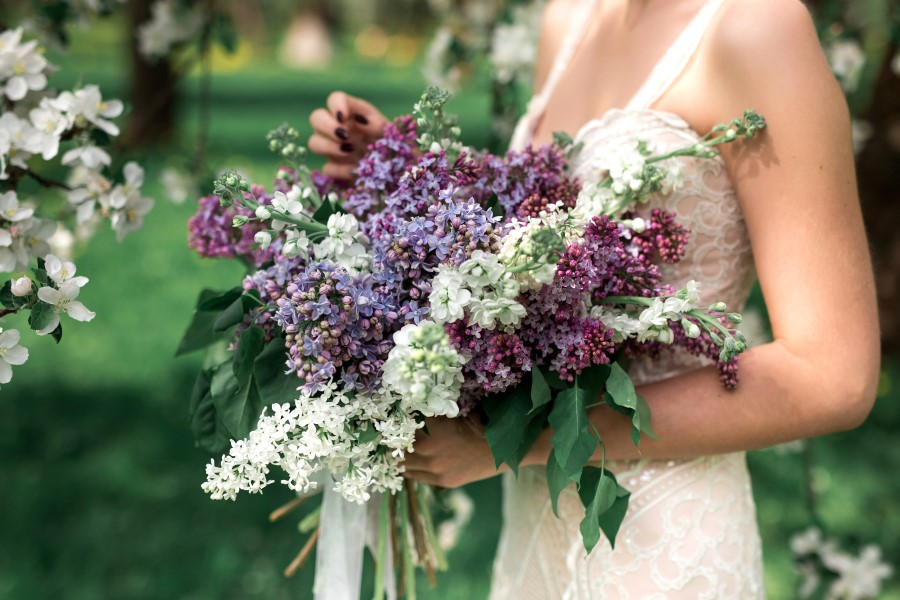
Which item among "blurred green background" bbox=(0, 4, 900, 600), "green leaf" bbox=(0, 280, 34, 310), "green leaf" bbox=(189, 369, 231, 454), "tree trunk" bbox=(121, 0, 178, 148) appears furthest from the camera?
"tree trunk" bbox=(121, 0, 178, 148)

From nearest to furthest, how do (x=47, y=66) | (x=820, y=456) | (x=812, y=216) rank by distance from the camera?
(x=812, y=216) < (x=47, y=66) < (x=820, y=456)

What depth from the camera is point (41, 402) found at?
17.2 feet

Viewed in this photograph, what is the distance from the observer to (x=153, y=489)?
4418 millimetres

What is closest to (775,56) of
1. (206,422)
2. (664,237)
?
(664,237)

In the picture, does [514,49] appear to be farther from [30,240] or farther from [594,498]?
[594,498]

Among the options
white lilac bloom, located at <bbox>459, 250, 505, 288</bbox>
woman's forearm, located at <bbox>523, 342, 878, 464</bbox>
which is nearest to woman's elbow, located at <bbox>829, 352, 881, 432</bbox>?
woman's forearm, located at <bbox>523, 342, 878, 464</bbox>

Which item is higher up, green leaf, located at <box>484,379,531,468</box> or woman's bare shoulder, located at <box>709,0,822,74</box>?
woman's bare shoulder, located at <box>709,0,822,74</box>

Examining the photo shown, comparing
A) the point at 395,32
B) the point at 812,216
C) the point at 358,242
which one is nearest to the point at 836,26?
the point at 812,216

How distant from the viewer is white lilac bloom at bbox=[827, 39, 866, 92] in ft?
10.5

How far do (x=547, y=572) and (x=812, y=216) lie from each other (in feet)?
2.97

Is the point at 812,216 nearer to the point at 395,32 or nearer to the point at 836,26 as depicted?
the point at 836,26

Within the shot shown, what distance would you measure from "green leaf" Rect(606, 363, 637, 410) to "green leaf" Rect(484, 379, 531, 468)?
139mm

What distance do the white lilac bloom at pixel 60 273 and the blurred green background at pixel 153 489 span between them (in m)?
0.56

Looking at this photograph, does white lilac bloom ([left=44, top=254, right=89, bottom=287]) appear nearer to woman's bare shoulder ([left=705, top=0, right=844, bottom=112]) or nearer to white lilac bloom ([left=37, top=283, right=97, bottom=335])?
white lilac bloom ([left=37, top=283, right=97, bottom=335])
